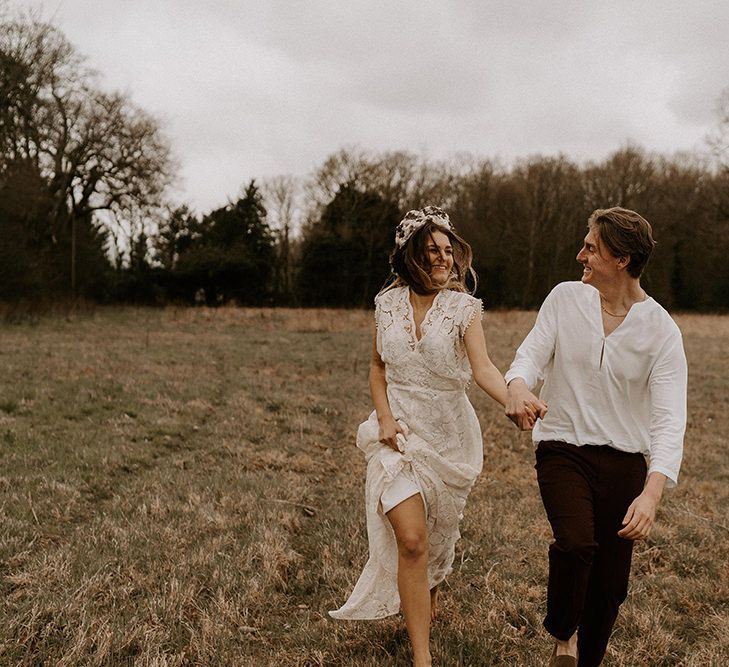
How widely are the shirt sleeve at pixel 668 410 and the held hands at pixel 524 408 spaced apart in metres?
0.54

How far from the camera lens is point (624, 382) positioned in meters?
3.11

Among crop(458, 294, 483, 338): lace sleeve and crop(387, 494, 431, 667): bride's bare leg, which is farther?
crop(458, 294, 483, 338): lace sleeve

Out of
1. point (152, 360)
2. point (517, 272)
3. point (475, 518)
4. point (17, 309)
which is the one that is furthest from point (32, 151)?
point (475, 518)

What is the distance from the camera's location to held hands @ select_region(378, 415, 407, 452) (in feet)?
11.4

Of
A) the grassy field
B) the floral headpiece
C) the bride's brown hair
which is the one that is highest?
the floral headpiece

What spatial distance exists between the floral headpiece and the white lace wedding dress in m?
0.37

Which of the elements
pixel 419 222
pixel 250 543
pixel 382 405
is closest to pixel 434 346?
pixel 382 405

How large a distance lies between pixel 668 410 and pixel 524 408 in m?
0.69

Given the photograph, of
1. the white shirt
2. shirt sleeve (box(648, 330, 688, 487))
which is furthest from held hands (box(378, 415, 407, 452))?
shirt sleeve (box(648, 330, 688, 487))

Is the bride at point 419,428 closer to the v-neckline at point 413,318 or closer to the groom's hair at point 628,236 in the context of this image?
the v-neckline at point 413,318

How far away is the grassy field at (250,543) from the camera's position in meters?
3.60

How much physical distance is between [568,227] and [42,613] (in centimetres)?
4391

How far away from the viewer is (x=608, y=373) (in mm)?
3105

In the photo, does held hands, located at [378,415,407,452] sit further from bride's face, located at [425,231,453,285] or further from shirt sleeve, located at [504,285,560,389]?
bride's face, located at [425,231,453,285]
